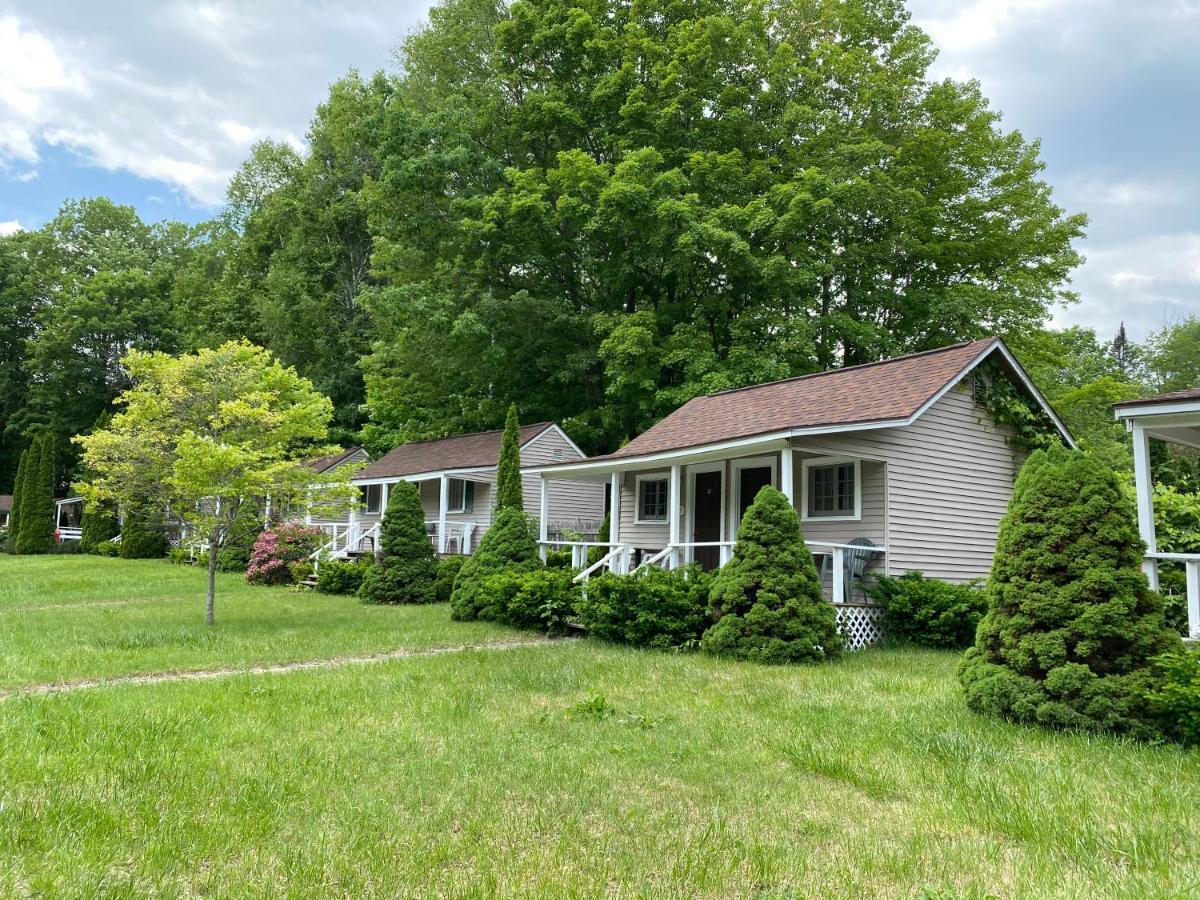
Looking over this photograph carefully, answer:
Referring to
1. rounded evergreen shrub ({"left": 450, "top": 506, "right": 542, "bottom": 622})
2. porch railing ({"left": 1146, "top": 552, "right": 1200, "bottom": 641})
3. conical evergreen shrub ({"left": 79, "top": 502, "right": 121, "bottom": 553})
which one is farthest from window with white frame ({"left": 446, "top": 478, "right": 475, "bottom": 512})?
conical evergreen shrub ({"left": 79, "top": 502, "right": 121, "bottom": 553})

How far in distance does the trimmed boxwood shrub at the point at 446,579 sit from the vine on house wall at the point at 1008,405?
11311 millimetres

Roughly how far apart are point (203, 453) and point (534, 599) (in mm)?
5699

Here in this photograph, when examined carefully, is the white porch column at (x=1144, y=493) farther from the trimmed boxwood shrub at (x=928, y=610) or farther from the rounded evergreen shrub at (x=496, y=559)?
the rounded evergreen shrub at (x=496, y=559)

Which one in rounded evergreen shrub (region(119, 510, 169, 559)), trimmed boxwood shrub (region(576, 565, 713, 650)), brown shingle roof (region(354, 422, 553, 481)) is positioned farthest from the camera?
rounded evergreen shrub (region(119, 510, 169, 559))

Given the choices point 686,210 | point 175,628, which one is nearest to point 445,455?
point 686,210

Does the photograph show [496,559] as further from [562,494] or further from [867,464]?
[562,494]

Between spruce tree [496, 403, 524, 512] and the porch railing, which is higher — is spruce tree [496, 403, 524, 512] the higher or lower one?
the higher one

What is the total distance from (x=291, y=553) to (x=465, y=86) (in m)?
16.6

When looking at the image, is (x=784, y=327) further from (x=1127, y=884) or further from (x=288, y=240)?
(x=288, y=240)

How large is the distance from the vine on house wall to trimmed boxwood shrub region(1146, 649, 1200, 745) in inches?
351

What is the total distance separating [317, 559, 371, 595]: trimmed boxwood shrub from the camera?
795 inches

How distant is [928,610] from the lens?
438 inches

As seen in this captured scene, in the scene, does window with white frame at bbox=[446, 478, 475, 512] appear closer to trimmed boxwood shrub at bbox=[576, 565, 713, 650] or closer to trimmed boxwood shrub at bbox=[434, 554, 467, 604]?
trimmed boxwood shrub at bbox=[434, 554, 467, 604]

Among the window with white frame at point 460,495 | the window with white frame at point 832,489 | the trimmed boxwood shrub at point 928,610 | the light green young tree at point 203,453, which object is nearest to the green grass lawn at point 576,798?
the trimmed boxwood shrub at point 928,610
